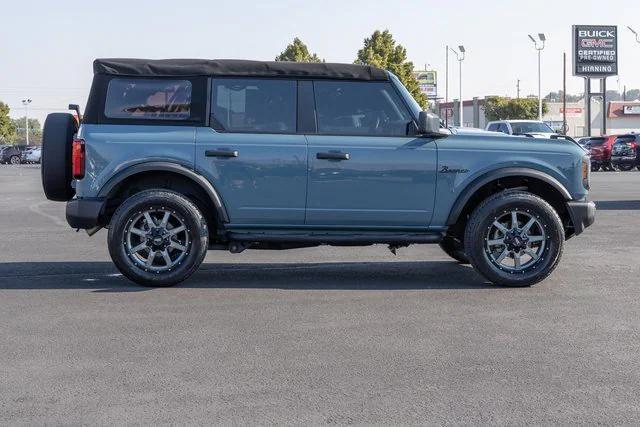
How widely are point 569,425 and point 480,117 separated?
114 meters

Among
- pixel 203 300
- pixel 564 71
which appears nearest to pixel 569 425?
pixel 203 300

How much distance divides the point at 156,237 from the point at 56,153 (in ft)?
3.99

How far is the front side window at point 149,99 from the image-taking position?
8445mm

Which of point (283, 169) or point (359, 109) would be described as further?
point (359, 109)

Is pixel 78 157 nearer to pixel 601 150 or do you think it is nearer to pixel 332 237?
pixel 332 237

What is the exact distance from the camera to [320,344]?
6145 millimetres

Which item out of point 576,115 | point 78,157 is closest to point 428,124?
point 78,157

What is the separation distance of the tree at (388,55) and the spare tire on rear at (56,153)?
56896mm

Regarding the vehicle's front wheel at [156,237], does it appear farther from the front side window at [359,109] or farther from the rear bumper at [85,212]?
the front side window at [359,109]

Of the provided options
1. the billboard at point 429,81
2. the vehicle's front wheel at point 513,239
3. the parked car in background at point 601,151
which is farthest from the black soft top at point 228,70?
the billboard at point 429,81

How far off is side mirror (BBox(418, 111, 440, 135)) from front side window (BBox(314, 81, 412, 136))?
164 millimetres

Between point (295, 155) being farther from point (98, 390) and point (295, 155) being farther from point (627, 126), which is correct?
point (627, 126)

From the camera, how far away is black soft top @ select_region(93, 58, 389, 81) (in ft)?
27.9

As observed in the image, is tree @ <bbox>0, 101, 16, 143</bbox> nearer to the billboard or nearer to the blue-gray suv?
the billboard
